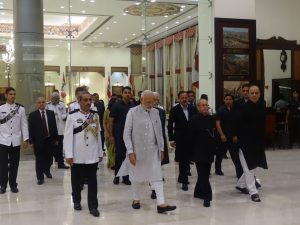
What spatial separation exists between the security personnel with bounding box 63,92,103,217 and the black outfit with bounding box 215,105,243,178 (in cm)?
195

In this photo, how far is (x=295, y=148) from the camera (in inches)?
462

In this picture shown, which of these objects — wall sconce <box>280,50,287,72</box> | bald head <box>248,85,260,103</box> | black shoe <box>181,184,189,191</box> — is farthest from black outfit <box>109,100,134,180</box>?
wall sconce <box>280,50,287,72</box>

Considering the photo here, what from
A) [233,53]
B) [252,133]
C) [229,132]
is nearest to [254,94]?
[252,133]

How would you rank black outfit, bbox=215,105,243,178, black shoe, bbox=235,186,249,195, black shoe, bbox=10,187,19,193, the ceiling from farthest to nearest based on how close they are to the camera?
the ceiling
black shoe, bbox=10,187,19,193
black shoe, bbox=235,186,249,195
black outfit, bbox=215,105,243,178

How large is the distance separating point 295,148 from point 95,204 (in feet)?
27.0

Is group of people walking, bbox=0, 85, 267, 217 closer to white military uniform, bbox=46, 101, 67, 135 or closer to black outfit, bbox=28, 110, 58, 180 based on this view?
black outfit, bbox=28, 110, 58, 180

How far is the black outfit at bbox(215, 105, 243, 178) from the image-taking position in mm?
5902

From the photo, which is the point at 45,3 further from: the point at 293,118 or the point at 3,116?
the point at 293,118

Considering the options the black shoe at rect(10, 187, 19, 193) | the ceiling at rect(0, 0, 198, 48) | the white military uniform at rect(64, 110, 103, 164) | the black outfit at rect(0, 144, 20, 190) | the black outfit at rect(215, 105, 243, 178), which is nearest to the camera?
the white military uniform at rect(64, 110, 103, 164)

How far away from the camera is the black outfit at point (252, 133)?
18.4ft

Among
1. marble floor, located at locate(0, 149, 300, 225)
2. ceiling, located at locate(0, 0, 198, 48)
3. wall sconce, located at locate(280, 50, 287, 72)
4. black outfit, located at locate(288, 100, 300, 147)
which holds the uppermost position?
ceiling, located at locate(0, 0, 198, 48)

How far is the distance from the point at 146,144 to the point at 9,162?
254 cm

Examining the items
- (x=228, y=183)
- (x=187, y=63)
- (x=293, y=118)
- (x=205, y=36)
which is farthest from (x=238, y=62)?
(x=228, y=183)

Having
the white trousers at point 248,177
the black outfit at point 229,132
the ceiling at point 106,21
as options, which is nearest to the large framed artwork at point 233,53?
the ceiling at point 106,21
